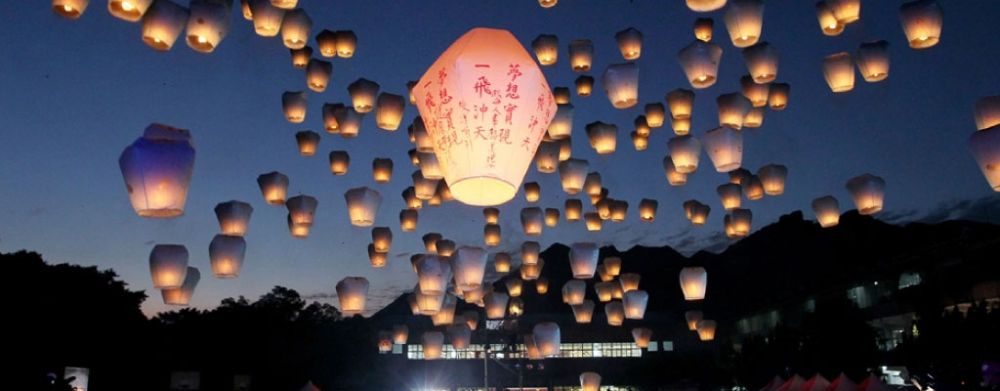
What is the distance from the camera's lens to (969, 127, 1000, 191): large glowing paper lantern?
6.34 metres

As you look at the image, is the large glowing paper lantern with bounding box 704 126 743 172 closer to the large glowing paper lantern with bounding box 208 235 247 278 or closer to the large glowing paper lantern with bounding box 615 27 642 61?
the large glowing paper lantern with bounding box 615 27 642 61

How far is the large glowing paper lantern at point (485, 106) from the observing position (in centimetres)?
452

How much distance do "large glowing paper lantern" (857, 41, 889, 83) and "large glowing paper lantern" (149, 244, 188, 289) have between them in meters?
6.98

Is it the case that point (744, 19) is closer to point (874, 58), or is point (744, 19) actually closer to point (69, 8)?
point (874, 58)

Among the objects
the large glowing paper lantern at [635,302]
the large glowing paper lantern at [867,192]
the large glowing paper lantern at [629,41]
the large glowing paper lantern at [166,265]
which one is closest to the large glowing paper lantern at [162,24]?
the large glowing paper lantern at [166,265]

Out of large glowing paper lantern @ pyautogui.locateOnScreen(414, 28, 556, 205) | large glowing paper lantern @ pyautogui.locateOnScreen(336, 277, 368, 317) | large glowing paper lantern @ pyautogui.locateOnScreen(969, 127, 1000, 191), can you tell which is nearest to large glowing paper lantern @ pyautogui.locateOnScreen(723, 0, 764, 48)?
large glowing paper lantern @ pyautogui.locateOnScreen(969, 127, 1000, 191)

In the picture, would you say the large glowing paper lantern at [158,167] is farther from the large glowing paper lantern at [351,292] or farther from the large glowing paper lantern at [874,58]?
the large glowing paper lantern at [874,58]

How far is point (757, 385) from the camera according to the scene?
75.0 ft

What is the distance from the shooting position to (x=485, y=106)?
4.62 m

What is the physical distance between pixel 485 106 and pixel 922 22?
4.62 m

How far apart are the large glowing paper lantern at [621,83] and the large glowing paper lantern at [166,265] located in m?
4.70

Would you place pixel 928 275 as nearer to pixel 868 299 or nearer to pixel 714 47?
pixel 868 299

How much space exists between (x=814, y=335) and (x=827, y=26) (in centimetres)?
1318

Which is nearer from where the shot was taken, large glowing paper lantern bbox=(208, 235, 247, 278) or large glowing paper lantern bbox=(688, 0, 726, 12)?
large glowing paper lantern bbox=(688, 0, 726, 12)
